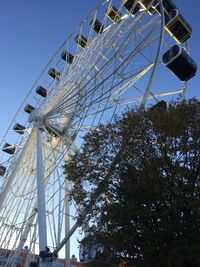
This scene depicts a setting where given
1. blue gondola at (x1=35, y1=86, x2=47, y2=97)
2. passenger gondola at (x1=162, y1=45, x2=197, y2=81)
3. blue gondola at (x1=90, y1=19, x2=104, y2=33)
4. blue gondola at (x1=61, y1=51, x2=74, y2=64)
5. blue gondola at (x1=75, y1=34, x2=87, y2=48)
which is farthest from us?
blue gondola at (x1=35, y1=86, x2=47, y2=97)

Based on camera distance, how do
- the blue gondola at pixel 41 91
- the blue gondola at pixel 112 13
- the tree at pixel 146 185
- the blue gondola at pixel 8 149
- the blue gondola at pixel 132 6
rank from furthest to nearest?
the blue gondola at pixel 8 149, the blue gondola at pixel 41 91, the blue gondola at pixel 112 13, the blue gondola at pixel 132 6, the tree at pixel 146 185

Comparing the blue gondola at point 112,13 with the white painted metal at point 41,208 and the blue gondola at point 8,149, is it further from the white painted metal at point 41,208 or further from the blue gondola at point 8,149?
the blue gondola at point 8,149

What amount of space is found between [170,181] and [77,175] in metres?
3.20

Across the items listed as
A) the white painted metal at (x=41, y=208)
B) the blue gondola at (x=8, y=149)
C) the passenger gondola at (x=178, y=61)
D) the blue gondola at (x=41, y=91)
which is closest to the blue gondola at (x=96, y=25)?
the blue gondola at (x=41, y=91)

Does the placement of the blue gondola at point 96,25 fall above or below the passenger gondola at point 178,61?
above

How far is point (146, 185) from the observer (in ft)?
31.3

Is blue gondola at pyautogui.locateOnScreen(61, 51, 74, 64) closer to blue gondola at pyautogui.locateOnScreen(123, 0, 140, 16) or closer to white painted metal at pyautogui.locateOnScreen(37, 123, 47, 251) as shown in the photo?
blue gondola at pyautogui.locateOnScreen(123, 0, 140, 16)

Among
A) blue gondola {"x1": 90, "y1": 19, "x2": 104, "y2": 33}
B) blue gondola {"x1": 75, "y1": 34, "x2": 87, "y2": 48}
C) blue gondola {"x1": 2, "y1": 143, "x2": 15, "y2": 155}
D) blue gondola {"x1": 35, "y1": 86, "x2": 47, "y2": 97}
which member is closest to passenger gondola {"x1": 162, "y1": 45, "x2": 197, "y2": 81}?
blue gondola {"x1": 90, "y1": 19, "x2": 104, "y2": 33}

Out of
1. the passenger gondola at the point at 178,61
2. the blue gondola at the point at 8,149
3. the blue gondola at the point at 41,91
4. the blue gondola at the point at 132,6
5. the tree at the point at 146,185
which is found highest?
the blue gondola at the point at 41,91

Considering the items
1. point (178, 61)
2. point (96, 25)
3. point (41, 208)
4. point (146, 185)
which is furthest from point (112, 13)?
point (146, 185)

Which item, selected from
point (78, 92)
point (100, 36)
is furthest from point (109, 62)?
point (100, 36)

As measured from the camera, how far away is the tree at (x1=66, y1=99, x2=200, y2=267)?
355 inches

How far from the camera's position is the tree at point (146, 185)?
9023mm

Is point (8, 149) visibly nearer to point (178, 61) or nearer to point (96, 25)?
point (96, 25)
